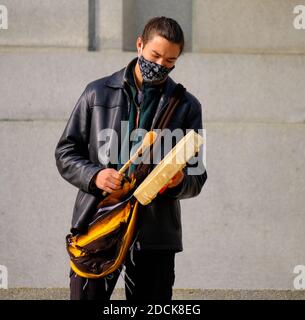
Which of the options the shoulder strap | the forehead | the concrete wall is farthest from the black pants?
the concrete wall

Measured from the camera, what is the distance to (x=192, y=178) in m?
3.14

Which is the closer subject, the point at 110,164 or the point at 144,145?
the point at 144,145

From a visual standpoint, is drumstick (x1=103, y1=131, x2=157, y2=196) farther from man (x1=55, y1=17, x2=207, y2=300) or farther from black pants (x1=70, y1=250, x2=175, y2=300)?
black pants (x1=70, y1=250, x2=175, y2=300)

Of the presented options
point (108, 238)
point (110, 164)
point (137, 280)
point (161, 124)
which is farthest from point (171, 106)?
point (137, 280)

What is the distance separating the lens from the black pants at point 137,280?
122 inches

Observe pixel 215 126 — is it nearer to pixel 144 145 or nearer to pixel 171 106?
pixel 171 106

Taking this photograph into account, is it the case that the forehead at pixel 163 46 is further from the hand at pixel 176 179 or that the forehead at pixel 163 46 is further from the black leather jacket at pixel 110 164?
the hand at pixel 176 179

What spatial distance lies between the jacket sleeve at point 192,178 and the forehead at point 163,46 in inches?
12.0

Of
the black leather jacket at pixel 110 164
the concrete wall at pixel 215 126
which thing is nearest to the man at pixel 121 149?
the black leather jacket at pixel 110 164

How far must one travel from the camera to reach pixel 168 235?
317 cm

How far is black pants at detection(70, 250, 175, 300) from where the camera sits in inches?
122

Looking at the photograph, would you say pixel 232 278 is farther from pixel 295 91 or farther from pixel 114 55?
pixel 114 55

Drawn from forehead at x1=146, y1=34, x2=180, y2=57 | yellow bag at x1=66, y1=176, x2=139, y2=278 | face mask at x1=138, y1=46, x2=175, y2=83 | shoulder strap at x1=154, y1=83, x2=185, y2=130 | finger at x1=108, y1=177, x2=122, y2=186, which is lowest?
yellow bag at x1=66, y1=176, x2=139, y2=278

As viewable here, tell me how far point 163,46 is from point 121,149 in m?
0.46
